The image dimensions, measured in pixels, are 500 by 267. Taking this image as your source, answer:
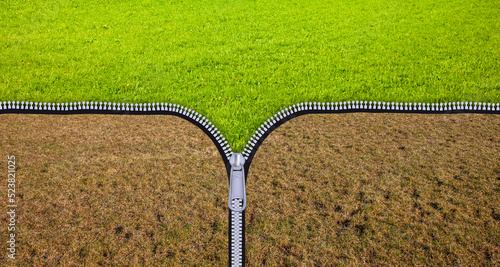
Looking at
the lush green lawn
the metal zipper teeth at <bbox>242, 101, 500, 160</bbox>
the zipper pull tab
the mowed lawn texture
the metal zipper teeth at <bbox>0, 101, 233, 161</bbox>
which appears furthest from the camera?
the lush green lawn

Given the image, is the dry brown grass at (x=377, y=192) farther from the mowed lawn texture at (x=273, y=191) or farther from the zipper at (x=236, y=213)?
the zipper at (x=236, y=213)

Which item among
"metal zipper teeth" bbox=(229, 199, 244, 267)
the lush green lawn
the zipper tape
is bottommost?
"metal zipper teeth" bbox=(229, 199, 244, 267)

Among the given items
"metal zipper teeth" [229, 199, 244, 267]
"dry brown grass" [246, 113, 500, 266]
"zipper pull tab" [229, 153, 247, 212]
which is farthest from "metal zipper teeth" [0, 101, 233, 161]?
"metal zipper teeth" [229, 199, 244, 267]

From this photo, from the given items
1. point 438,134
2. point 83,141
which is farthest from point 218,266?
point 438,134

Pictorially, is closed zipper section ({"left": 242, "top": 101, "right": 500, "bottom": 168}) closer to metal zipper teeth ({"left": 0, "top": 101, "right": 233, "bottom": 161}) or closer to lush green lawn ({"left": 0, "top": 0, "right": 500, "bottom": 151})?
lush green lawn ({"left": 0, "top": 0, "right": 500, "bottom": 151})

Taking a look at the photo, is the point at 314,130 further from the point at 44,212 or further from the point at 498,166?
the point at 44,212

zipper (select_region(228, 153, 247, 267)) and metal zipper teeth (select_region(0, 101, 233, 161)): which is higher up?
metal zipper teeth (select_region(0, 101, 233, 161))

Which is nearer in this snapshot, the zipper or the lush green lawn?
the zipper

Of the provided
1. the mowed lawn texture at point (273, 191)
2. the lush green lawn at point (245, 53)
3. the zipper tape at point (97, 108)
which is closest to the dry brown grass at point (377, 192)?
the mowed lawn texture at point (273, 191)
